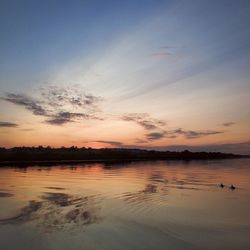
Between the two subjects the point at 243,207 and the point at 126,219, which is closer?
the point at 126,219

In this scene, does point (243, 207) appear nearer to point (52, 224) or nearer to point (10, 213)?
point (52, 224)

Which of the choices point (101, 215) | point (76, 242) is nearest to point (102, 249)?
point (76, 242)

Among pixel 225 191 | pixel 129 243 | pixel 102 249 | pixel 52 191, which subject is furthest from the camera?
pixel 225 191

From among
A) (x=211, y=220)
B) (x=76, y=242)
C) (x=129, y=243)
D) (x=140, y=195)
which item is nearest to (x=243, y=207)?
(x=211, y=220)

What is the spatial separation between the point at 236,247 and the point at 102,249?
4.17 metres

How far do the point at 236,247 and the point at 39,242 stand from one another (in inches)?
241

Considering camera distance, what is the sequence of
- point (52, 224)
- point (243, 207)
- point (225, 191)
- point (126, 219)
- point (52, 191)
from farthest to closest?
point (225, 191) → point (52, 191) → point (243, 207) → point (126, 219) → point (52, 224)

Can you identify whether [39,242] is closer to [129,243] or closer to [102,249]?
[102,249]

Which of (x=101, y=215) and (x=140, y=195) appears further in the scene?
(x=140, y=195)

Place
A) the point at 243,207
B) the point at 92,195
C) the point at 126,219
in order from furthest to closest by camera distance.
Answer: the point at 92,195
the point at 243,207
the point at 126,219

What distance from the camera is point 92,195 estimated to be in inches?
848

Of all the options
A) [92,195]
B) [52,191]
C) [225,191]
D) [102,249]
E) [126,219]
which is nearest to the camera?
[102,249]

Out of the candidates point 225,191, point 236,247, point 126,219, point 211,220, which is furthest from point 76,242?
point 225,191

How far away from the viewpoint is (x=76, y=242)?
442 inches
